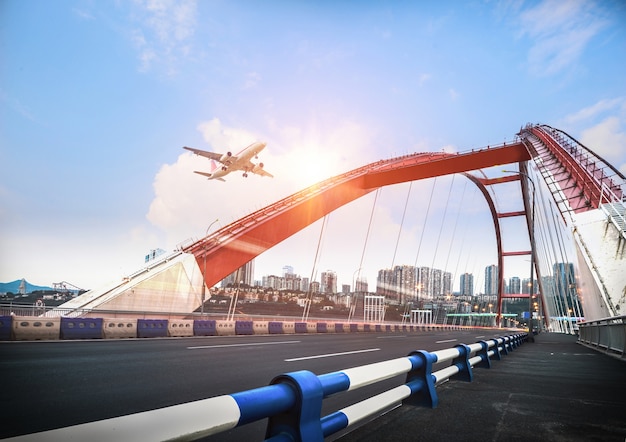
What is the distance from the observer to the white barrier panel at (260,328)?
68.0ft

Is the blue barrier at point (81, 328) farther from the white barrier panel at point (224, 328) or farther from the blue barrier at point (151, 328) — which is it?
the white barrier panel at point (224, 328)

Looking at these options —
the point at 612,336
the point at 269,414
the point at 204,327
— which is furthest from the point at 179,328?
the point at 269,414

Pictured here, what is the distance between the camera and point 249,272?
77.9 m

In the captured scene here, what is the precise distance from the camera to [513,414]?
4.40 m

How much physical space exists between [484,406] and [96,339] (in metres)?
14.1

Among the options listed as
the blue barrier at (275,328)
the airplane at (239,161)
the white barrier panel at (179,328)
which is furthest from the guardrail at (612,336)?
the airplane at (239,161)

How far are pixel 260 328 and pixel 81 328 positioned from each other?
29.0ft

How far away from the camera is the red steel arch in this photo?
3325cm

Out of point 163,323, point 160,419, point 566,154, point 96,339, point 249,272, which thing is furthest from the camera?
point 249,272

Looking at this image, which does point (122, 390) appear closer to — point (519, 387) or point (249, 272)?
point (519, 387)

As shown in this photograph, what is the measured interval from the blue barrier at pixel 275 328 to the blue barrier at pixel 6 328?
11.5 metres

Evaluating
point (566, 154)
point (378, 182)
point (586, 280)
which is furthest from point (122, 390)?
point (378, 182)

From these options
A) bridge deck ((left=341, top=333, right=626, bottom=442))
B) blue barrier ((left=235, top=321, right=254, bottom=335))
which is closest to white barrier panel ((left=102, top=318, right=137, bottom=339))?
blue barrier ((left=235, top=321, right=254, bottom=335))

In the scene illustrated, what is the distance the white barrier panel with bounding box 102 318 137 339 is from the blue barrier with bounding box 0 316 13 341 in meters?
2.85
